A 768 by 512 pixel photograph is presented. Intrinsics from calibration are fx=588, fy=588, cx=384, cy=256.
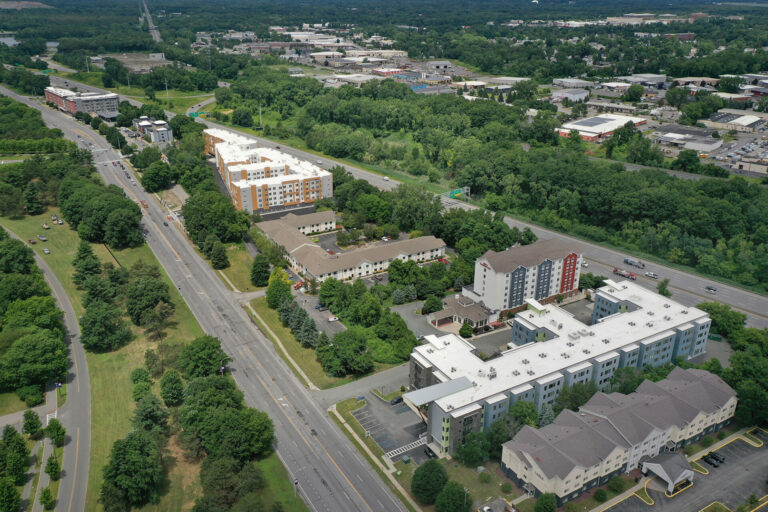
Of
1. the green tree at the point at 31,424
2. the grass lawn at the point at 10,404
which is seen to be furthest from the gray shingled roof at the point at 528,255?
the grass lawn at the point at 10,404

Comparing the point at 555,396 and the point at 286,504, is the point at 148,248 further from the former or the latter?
the point at 555,396

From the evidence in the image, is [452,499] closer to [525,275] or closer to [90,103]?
[525,275]

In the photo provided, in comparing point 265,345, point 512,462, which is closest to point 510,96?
point 265,345

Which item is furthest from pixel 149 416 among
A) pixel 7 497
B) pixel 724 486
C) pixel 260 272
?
pixel 724 486

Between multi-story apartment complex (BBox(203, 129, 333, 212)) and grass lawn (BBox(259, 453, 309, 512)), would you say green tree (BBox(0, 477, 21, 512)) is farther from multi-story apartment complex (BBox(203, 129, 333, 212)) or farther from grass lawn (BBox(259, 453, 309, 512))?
multi-story apartment complex (BBox(203, 129, 333, 212))

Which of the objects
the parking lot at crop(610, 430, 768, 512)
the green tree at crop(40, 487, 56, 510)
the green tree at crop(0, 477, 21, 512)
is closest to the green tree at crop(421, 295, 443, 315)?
the parking lot at crop(610, 430, 768, 512)

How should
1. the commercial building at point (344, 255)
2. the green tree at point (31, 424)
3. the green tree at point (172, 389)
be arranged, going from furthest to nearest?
the commercial building at point (344, 255), the green tree at point (172, 389), the green tree at point (31, 424)

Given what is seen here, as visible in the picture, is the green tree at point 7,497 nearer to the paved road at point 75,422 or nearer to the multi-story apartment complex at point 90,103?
the paved road at point 75,422
